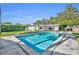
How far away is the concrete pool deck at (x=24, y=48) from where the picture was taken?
5973mm

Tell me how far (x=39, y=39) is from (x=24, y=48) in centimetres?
27

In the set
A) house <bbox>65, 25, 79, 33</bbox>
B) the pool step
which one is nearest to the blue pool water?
the pool step

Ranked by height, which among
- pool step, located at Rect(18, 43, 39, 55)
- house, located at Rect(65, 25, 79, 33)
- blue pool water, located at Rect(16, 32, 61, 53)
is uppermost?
house, located at Rect(65, 25, 79, 33)

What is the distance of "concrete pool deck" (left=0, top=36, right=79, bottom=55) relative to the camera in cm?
597

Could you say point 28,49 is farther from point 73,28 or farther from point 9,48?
point 73,28

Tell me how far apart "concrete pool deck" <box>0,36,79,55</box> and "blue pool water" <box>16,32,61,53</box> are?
66 mm

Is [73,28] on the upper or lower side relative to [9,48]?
upper

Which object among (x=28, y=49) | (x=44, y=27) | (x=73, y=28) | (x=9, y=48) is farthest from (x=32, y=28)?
(x=73, y=28)

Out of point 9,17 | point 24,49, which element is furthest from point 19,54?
point 9,17

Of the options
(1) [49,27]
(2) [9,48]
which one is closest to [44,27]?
(1) [49,27]

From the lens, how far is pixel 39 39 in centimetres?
602

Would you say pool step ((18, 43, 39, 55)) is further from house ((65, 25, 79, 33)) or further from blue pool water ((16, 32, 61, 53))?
house ((65, 25, 79, 33))

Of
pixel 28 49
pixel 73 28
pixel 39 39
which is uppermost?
pixel 73 28

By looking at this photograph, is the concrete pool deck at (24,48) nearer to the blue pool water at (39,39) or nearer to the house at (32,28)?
the blue pool water at (39,39)
